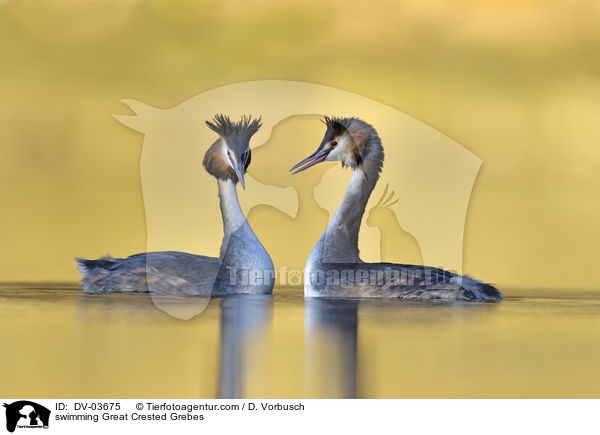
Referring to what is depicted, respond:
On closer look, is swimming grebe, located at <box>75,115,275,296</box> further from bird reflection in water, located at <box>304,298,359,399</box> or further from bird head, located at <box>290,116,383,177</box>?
bird reflection in water, located at <box>304,298,359,399</box>

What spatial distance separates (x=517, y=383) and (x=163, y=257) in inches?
200

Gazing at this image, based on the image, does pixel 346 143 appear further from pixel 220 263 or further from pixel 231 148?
Answer: pixel 220 263

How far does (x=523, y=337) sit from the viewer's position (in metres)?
6.05

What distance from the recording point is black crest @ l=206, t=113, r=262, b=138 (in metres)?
8.88

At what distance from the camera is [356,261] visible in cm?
873

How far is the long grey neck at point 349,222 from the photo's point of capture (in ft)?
28.5

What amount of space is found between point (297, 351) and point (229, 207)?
164 inches

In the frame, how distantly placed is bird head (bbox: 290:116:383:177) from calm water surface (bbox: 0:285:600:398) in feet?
5.59

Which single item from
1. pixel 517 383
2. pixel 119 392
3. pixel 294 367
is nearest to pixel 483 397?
pixel 517 383

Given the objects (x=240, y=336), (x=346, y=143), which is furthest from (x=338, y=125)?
(x=240, y=336)
